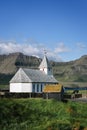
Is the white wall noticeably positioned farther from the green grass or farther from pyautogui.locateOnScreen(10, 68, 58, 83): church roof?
the green grass

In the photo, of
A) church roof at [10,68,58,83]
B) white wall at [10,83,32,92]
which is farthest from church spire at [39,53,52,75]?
white wall at [10,83,32,92]

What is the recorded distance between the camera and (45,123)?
156 ft

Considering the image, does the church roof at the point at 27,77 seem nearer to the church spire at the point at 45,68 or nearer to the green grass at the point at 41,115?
the church spire at the point at 45,68

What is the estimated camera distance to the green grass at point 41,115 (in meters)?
45.1

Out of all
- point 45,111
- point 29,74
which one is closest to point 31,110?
point 45,111

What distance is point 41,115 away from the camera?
51781 millimetres

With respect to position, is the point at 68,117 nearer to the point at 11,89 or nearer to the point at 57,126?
the point at 57,126

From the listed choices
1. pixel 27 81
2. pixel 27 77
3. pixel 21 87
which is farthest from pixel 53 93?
pixel 21 87

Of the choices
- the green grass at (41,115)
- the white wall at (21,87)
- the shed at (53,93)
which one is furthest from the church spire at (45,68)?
the green grass at (41,115)

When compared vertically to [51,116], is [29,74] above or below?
above

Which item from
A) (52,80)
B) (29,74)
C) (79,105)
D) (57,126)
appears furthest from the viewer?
(52,80)

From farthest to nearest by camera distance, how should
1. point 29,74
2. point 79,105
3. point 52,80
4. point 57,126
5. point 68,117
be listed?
point 52,80 < point 29,74 < point 79,105 < point 68,117 < point 57,126

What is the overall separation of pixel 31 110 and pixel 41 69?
5633 cm

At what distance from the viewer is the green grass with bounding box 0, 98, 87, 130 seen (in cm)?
4512
